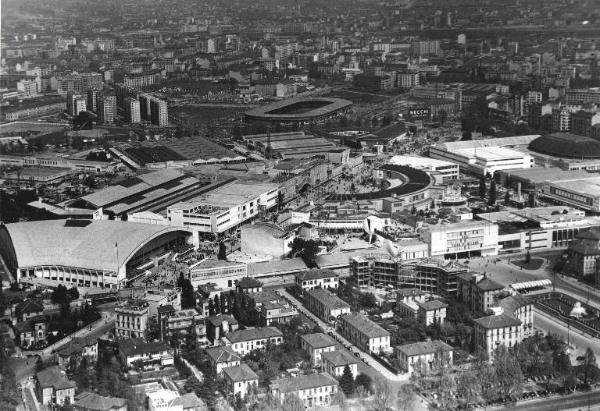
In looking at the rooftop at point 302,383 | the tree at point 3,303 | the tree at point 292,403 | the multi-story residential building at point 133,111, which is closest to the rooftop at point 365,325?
the rooftop at point 302,383

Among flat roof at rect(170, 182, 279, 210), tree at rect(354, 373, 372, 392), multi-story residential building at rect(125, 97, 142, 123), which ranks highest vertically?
multi-story residential building at rect(125, 97, 142, 123)

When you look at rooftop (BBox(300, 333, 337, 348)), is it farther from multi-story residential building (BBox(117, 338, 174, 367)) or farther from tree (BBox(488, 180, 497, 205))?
tree (BBox(488, 180, 497, 205))

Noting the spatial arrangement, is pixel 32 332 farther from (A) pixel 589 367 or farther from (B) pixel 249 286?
(A) pixel 589 367

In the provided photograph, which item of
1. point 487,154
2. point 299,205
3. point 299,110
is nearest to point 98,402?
point 299,205

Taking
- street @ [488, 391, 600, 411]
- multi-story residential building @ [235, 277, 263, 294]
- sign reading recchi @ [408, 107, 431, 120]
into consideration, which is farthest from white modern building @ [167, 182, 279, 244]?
sign reading recchi @ [408, 107, 431, 120]

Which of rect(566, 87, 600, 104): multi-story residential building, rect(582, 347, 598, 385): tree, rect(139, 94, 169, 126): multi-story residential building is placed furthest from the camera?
rect(139, 94, 169, 126): multi-story residential building

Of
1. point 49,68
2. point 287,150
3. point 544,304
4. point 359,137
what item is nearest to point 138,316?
point 544,304

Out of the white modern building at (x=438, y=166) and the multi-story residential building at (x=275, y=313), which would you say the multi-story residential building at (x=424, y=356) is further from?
the white modern building at (x=438, y=166)
